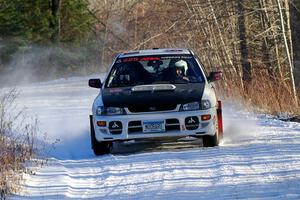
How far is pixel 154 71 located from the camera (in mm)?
12773

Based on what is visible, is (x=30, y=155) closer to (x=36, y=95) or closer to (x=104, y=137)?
(x=104, y=137)

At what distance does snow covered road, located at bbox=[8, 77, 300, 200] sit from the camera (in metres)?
8.13

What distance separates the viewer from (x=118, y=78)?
1274 cm

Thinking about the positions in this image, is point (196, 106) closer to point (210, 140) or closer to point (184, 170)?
point (210, 140)

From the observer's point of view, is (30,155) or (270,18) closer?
(30,155)

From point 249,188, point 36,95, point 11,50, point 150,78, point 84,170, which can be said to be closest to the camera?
point 249,188

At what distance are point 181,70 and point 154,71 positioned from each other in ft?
1.47

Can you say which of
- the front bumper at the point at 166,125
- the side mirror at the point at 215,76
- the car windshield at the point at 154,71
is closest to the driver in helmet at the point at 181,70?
the car windshield at the point at 154,71

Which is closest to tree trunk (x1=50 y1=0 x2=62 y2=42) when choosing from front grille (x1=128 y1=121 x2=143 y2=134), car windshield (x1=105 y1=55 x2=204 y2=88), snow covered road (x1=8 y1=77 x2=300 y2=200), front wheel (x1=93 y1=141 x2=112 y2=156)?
snow covered road (x1=8 y1=77 x2=300 y2=200)

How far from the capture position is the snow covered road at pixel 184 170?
8133mm

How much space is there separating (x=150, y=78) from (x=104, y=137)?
1612 millimetres

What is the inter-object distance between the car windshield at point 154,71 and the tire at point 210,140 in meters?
1.20

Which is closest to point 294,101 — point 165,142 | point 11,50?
point 165,142

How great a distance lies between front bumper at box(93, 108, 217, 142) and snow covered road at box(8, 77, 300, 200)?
27 centimetres
